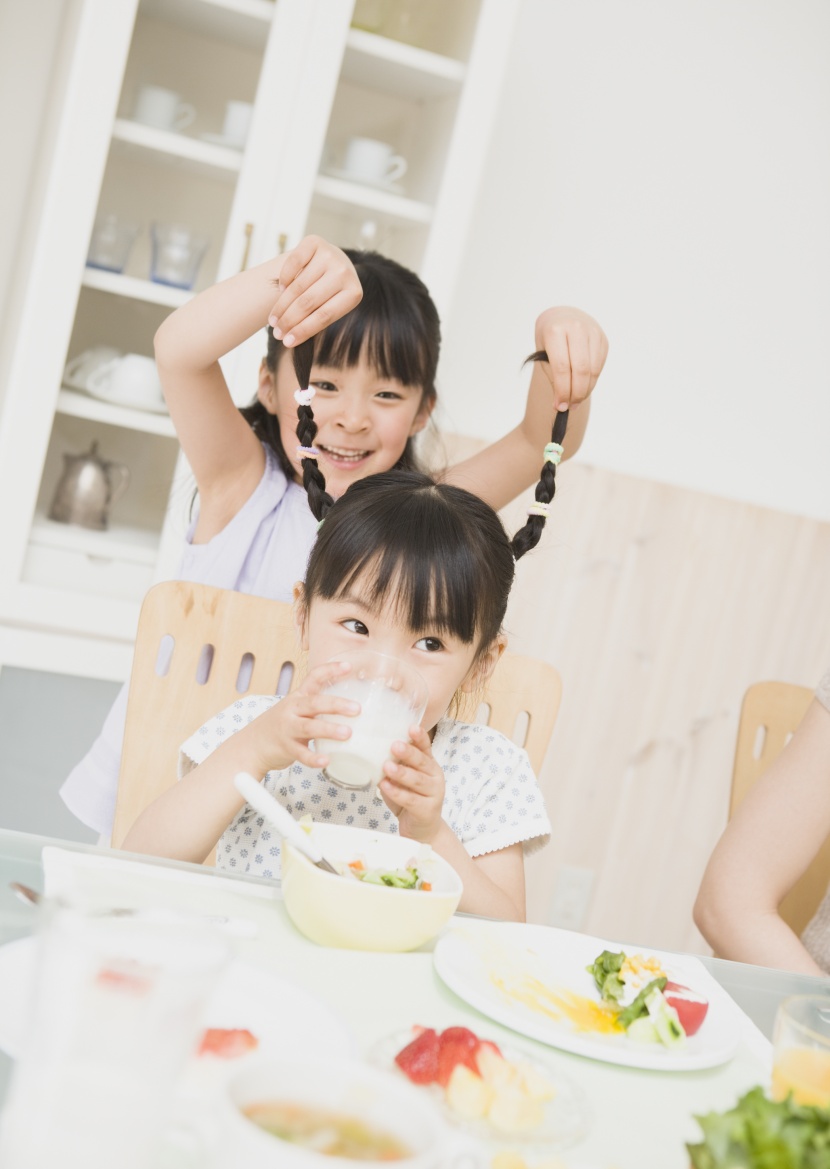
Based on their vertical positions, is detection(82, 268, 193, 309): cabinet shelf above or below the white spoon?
above

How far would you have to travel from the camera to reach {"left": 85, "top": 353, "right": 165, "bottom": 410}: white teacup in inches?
81.1

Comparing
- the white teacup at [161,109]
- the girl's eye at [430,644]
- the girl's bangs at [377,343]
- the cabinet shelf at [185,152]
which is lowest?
the girl's eye at [430,644]

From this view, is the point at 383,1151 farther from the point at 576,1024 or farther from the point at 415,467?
the point at 415,467

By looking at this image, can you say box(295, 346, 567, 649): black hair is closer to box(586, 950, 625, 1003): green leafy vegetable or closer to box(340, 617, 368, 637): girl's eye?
box(340, 617, 368, 637): girl's eye

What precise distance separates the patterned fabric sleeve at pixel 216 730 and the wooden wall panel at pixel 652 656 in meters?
1.29

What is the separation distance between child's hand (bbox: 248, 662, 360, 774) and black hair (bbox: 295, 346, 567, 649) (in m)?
0.18

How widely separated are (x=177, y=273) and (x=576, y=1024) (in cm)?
166

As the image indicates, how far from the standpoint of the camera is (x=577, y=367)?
1327 mm

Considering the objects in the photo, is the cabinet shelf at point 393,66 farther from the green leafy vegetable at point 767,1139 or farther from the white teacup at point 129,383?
the green leafy vegetable at point 767,1139

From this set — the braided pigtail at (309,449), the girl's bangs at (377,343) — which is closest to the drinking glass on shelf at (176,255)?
the girl's bangs at (377,343)

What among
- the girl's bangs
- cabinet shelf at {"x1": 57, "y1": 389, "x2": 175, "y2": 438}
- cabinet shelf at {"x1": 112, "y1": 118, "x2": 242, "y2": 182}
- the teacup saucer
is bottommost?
cabinet shelf at {"x1": 57, "y1": 389, "x2": 175, "y2": 438}

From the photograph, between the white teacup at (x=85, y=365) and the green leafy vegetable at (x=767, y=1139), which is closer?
the green leafy vegetable at (x=767, y=1139)

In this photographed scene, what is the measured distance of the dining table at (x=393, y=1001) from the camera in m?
0.60

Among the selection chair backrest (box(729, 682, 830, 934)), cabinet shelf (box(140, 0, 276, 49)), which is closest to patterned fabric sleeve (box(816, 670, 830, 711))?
chair backrest (box(729, 682, 830, 934))
